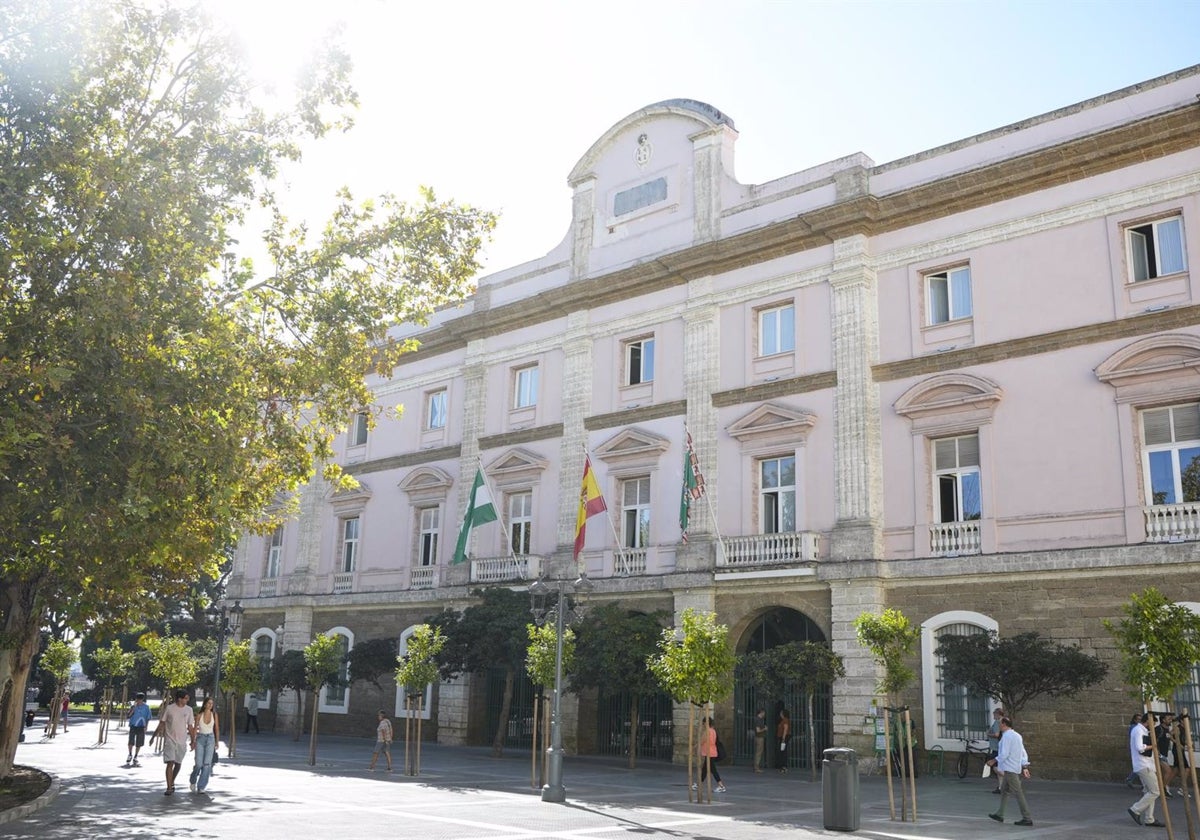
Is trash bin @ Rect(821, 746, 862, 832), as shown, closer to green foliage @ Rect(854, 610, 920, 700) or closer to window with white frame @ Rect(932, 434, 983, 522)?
green foliage @ Rect(854, 610, 920, 700)

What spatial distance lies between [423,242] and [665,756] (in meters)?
17.6

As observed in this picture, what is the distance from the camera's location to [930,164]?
28.0 meters

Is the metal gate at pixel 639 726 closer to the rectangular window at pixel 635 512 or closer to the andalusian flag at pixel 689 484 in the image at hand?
the rectangular window at pixel 635 512

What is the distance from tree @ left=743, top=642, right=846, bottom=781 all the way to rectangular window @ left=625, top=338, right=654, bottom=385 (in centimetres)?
1026

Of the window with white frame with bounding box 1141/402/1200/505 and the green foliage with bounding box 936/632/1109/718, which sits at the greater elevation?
the window with white frame with bounding box 1141/402/1200/505

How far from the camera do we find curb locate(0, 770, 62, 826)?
621 inches

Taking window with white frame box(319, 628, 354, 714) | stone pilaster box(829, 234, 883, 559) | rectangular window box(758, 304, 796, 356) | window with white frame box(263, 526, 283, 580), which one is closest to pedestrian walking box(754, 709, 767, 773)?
stone pilaster box(829, 234, 883, 559)

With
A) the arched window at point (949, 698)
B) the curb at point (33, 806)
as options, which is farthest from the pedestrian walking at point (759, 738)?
the curb at point (33, 806)

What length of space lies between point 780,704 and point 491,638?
26.3 feet

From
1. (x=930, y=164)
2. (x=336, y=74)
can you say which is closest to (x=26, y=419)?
(x=336, y=74)

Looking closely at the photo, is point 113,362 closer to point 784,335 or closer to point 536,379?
point 784,335

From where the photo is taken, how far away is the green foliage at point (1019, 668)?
2184 cm

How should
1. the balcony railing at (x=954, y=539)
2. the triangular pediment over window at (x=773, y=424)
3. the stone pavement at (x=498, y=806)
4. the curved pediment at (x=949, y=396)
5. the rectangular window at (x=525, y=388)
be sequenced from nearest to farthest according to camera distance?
the stone pavement at (x=498, y=806), the balcony railing at (x=954, y=539), the curved pediment at (x=949, y=396), the triangular pediment over window at (x=773, y=424), the rectangular window at (x=525, y=388)

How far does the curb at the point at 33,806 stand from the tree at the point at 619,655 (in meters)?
12.3
